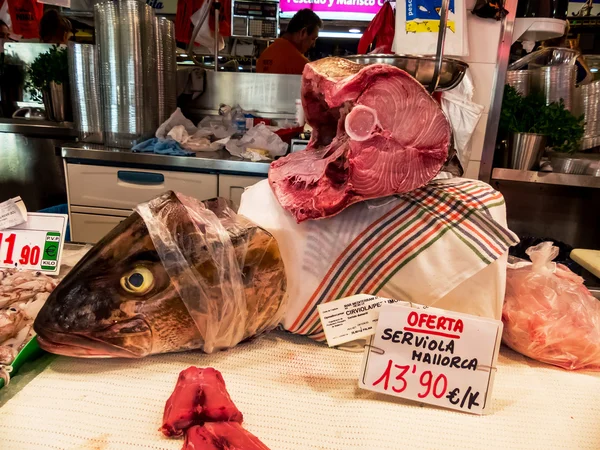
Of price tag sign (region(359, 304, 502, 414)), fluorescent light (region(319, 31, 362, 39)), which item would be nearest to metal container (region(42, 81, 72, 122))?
price tag sign (region(359, 304, 502, 414))

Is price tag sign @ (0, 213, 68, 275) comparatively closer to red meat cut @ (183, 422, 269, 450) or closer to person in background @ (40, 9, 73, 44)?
red meat cut @ (183, 422, 269, 450)

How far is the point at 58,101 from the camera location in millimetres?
3359

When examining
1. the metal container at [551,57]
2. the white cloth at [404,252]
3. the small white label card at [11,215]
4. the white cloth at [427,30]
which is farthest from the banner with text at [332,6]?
the white cloth at [404,252]

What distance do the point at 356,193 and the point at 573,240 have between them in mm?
2673

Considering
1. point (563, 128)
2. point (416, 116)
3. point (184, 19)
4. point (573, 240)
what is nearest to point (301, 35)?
point (184, 19)

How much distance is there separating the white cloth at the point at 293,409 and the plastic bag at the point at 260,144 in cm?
194

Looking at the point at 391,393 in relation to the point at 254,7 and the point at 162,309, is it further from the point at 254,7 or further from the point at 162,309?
the point at 254,7

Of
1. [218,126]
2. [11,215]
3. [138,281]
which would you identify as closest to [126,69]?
[218,126]

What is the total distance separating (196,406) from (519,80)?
2.41 m

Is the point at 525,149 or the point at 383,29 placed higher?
the point at 383,29

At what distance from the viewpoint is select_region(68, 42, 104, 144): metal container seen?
2.71m

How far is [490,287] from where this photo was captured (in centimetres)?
87

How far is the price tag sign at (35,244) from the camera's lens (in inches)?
41.6

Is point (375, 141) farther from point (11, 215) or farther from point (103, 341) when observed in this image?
point (11, 215)
